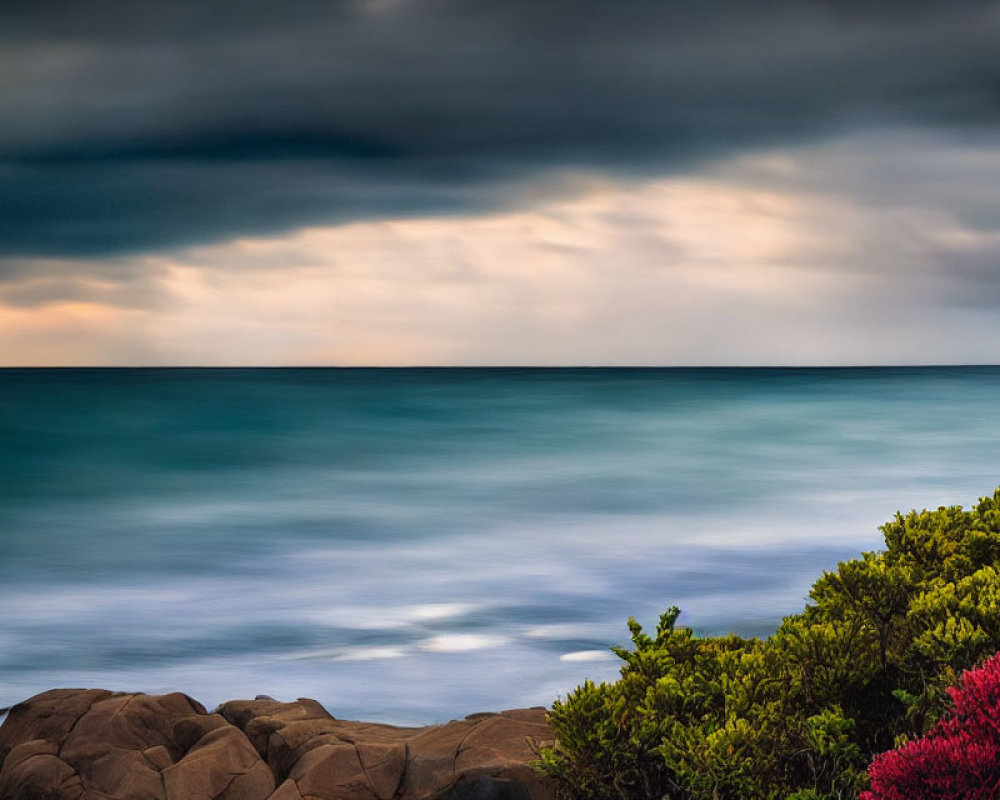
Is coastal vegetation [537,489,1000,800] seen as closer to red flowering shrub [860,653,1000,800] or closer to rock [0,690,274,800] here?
red flowering shrub [860,653,1000,800]

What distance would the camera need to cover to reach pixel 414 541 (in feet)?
91.7

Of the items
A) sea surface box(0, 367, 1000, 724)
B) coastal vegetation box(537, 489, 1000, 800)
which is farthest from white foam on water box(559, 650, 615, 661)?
coastal vegetation box(537, 489, 1000, 800)

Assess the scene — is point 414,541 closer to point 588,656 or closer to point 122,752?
point 588,656

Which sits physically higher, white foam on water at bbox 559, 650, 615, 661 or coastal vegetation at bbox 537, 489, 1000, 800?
coastal vegetation at bbox 537, 489, 1000, 800

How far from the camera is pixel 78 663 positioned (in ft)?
53.4

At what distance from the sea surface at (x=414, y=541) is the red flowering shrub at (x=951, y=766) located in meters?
9.78

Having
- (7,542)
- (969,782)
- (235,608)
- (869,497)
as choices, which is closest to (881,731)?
(969,782)

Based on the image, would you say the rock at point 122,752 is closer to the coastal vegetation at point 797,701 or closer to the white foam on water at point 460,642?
the coastal vegetation at point 797,701

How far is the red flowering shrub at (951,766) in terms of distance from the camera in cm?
422

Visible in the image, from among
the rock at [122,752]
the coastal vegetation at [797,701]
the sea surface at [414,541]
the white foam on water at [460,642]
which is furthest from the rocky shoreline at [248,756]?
the white foam on water at [460,642]

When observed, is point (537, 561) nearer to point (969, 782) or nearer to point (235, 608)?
point (235, 608)

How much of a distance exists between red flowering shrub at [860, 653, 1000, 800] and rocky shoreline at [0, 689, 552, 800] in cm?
406

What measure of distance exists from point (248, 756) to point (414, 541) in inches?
735

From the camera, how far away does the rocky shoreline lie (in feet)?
28.1
